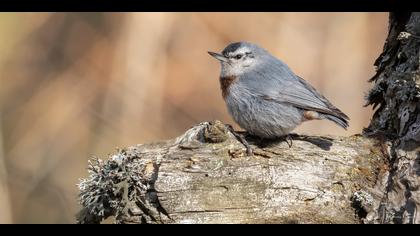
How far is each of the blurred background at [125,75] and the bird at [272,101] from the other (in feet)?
5.60

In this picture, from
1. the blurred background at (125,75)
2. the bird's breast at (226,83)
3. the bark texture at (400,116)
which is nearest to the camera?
the bark texture at (400,116)

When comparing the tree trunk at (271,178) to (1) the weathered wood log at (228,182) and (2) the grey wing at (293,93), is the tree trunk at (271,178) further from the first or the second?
(2) the grey wing at (293,93)

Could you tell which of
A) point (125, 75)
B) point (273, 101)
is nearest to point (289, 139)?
point (273, 101)

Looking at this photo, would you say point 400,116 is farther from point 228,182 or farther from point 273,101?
point 228,182

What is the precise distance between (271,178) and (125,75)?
3024 millimetres

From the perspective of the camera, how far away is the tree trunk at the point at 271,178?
9.75 ft

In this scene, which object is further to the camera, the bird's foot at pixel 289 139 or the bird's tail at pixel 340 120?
the bird's tail at pixel 340 120

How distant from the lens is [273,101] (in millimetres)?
3926

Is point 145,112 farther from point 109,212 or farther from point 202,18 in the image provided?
point 109,212

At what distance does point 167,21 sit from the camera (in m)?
5.97

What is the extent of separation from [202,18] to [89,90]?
131 centimetres

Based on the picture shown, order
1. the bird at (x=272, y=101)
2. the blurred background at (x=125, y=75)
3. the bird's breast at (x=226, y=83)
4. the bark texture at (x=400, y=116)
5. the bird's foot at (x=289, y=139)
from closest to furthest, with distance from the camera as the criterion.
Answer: the bark texture at (x=400, y=116) → the bird's foot at (x=289, y=139) → the bird at (x=272, y=101) → the bird's breast at (x=226, y=83) → the blurred background at (x=125, y=75)

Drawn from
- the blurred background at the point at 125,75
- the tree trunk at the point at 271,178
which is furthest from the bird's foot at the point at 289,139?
the blurred background at the point at 125,75

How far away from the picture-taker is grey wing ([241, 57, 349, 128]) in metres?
3.89
